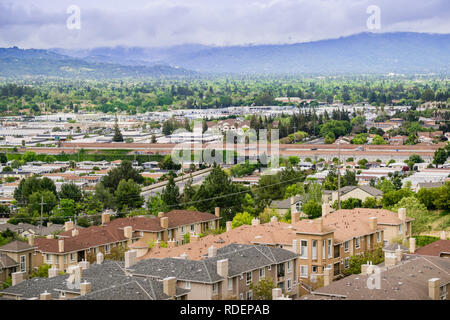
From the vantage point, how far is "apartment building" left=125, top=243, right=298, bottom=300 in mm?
14789

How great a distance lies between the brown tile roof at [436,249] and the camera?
18578 mm

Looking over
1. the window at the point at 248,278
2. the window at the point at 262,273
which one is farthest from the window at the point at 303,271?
the window at the point at 248,278

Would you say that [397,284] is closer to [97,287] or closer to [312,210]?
[97,287]

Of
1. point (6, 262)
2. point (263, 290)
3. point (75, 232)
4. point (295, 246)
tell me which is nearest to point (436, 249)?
point (295, 246)

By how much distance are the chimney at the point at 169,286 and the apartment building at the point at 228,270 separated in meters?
1.08

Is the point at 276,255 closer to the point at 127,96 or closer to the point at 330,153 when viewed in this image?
the point at 330,153

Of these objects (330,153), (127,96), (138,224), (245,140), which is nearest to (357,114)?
(245,140)

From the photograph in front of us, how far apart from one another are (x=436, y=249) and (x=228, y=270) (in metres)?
6.08

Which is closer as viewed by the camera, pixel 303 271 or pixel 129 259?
pixel 129 259

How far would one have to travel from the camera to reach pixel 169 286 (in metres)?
13.4

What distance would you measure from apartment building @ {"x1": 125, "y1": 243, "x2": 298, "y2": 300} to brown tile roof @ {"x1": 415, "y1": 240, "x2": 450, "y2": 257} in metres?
3.21

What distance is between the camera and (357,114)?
324ft

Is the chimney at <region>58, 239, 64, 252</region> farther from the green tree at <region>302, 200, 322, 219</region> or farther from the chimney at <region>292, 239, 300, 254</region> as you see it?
the green tree at <region>302, 200, 322, 219</region>

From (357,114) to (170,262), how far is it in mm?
84962
